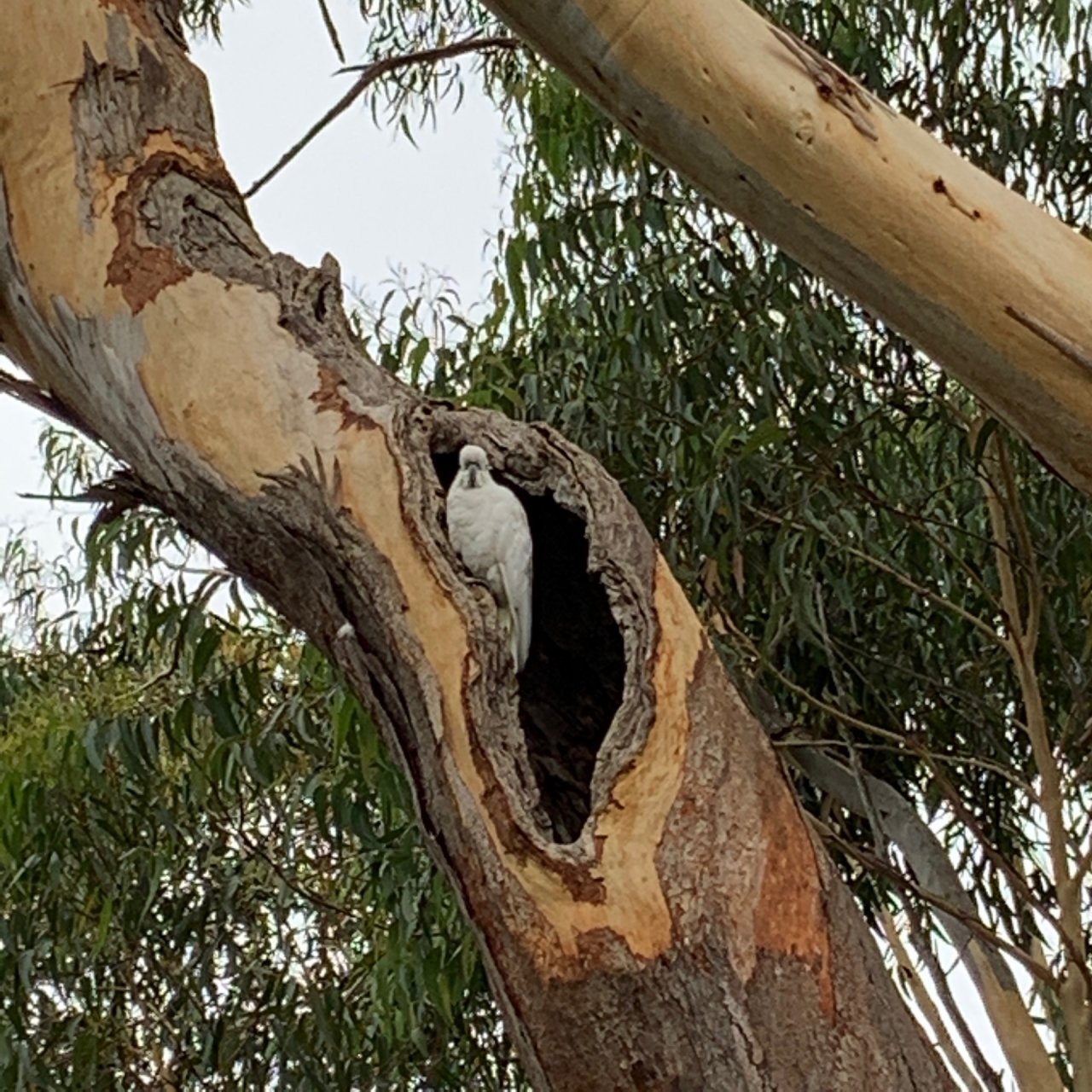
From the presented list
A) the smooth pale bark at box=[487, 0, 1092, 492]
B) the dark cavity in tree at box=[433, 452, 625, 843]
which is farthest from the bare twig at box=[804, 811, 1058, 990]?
the smooth pale bark at box=[487, 0, 1092, 492]

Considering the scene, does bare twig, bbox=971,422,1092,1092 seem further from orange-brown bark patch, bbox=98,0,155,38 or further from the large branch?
orange-brown bark patch, bbox=98,0,155,38

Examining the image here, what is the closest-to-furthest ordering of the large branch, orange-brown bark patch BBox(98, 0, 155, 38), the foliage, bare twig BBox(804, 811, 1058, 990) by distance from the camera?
1. orange-brown bark patch BBox(98, 0, 155, 38)
2. bare twig BBox(804, 811, 1058, 990)
3. the large branch
4. the foliage

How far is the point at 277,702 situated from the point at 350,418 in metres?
1.67

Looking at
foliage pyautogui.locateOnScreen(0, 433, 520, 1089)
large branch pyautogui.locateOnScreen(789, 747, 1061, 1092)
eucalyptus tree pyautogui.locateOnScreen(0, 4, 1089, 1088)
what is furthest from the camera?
foliage pyautogui.locateOnScreen(0, 433, 520, 1089)

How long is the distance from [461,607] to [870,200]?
1.59 ft

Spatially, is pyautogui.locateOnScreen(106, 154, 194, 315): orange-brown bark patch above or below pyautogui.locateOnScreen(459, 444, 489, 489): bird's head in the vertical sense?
above

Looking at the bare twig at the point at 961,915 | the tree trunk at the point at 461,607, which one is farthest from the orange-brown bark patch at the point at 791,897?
the bare twig at the point at 961,915

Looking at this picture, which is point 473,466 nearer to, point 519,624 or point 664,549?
point 519,624

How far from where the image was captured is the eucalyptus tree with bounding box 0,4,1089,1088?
1250 mm

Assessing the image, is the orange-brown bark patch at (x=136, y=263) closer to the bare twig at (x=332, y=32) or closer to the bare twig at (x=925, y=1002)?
the bare twig at (x=332, y=32)

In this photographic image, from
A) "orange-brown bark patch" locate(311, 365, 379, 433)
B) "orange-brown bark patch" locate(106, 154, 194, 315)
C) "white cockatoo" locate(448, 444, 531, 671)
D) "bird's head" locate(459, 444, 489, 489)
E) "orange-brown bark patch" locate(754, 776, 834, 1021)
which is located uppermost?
"orange-brown bark patch" locate(106, 154, 194, 315)

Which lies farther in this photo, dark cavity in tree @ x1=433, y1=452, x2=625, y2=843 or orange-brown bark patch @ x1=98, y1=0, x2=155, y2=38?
orange-brown bark patch @ x1=98, y1=0, x2=155, y2=38

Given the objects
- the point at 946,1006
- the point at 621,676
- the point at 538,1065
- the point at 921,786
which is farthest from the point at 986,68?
the point at 538,1065

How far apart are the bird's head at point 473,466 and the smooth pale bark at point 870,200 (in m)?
0.46
